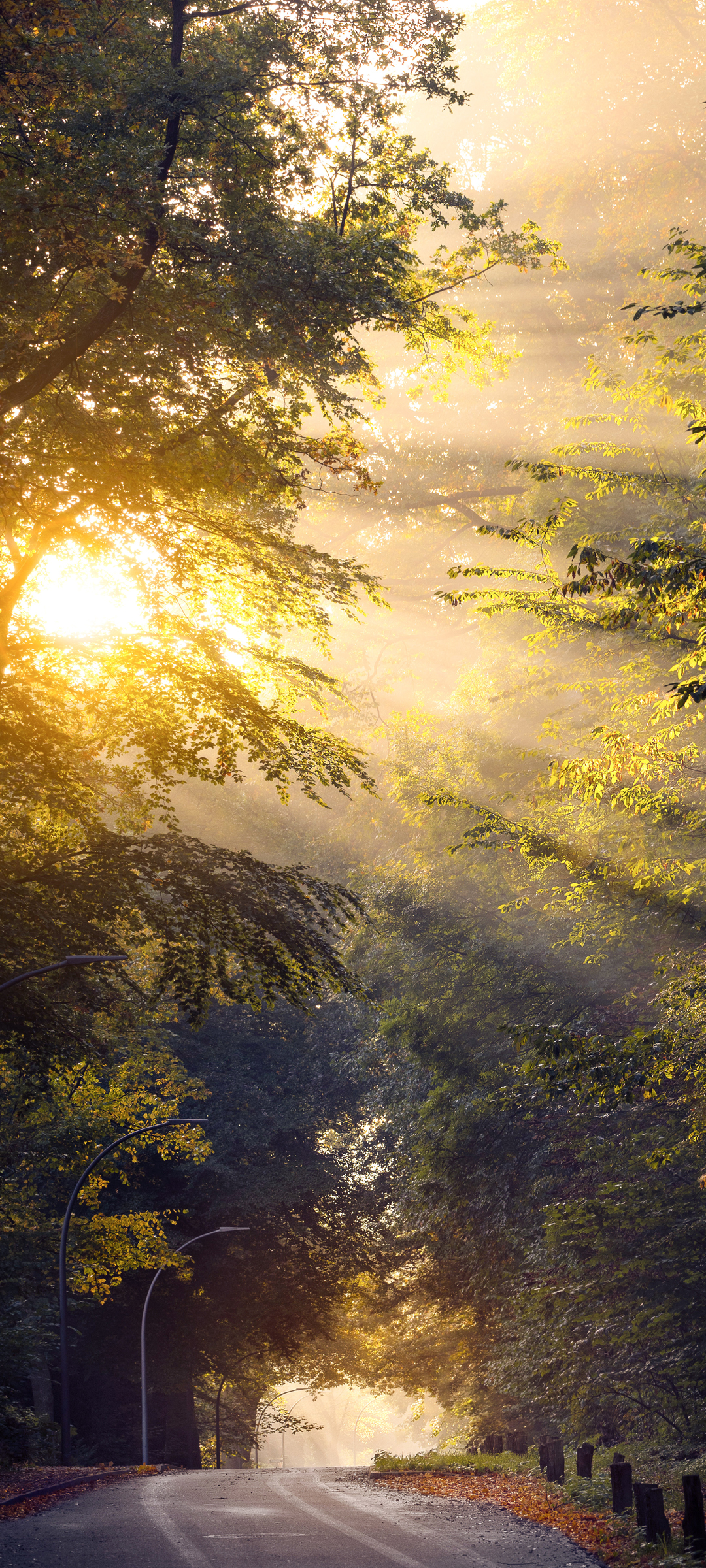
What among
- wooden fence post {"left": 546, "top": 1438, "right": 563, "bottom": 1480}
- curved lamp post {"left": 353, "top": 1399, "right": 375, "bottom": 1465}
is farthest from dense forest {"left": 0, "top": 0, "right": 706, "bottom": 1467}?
curved lamp post {"left": 353, "top": 1399, "right": 375, "bottom": 1465}

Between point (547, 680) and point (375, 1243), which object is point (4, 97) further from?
point (375, 1243)

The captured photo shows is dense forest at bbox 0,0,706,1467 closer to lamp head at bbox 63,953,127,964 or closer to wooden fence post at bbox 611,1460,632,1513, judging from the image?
lamp head at bbox 63,953,127,964

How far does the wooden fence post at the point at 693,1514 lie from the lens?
27.2 ft

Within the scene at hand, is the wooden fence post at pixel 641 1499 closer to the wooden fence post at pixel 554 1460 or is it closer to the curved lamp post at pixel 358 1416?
the wooden fence post at pixel 554 1460

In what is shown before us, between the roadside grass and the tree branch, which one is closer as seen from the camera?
the roadside grass

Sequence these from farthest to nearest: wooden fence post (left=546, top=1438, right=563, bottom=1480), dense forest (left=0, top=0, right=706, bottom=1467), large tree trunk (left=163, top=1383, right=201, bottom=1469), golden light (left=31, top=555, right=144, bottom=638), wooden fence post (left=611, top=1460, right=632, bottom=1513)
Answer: large tree trunk (left=163, top=1383, right=201, bottom=1469), wooden fence post (left=546, top=1438, right=563, bottom=1480), golden light (left=31, top=555, right=144, bottom=638), wooden fence post (left=611, top=1460, right=632, bottom=1513), dense forest (left=0, top=0, right=706, bottom=1467)

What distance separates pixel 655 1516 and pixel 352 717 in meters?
30.4

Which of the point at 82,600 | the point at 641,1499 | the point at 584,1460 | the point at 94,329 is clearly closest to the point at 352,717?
the point at 82,600

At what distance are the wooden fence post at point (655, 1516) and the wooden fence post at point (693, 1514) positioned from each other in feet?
1.99

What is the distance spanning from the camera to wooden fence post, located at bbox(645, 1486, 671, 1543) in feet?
29.5

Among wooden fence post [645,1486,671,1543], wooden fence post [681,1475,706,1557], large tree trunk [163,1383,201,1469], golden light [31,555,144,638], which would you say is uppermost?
golden light [31,555,144,638]

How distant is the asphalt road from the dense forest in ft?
14.7

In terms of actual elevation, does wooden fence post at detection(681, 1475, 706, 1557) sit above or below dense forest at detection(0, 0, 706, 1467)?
below

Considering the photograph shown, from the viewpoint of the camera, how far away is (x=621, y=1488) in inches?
433
